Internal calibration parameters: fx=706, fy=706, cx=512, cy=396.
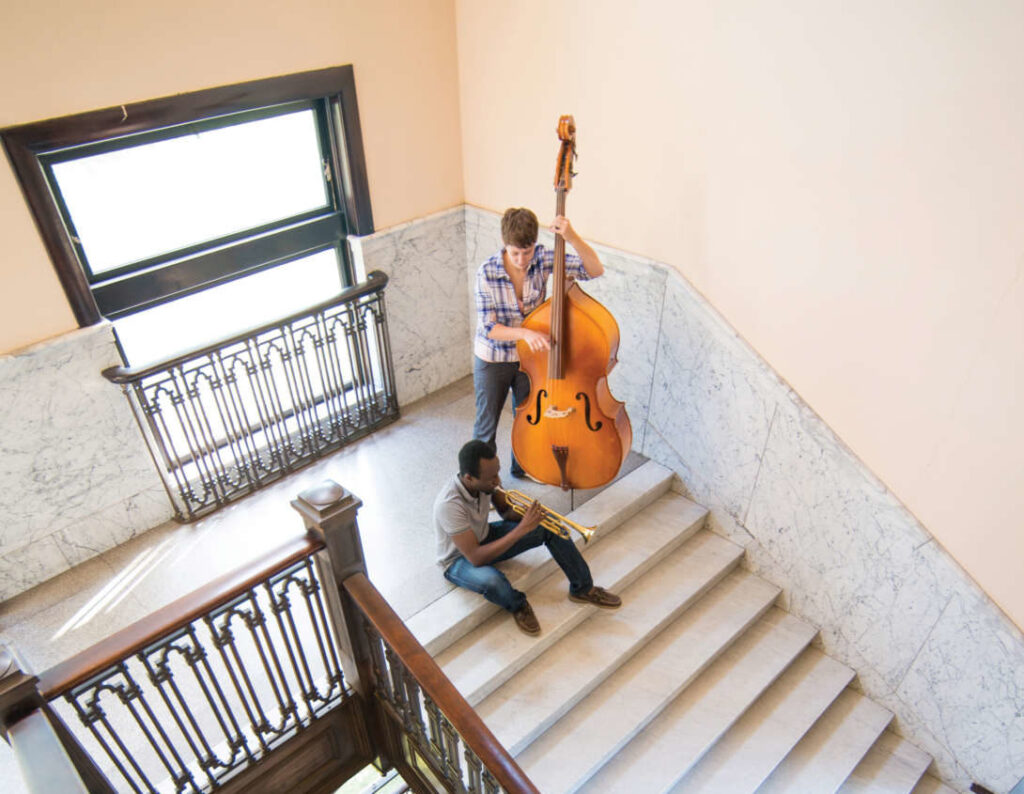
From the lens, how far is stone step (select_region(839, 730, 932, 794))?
3.50m

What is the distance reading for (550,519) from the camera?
11.1ft

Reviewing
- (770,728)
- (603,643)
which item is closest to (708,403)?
(603,643)

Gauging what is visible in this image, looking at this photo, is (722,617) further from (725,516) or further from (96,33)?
(96,33)

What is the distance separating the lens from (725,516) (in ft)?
13.5

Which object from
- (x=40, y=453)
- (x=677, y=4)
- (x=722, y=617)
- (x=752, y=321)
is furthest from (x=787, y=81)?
(x=40, y=453)

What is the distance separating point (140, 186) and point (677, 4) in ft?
8.88

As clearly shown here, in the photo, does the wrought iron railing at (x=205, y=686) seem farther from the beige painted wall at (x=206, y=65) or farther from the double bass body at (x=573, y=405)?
the beige painted wall at (x=206, y=65)

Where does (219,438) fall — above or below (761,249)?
Answer: below

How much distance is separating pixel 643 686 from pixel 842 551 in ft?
3.97

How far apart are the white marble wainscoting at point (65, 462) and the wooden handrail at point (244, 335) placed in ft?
0.36

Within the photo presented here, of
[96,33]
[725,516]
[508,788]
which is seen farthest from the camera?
Result: [725,516]

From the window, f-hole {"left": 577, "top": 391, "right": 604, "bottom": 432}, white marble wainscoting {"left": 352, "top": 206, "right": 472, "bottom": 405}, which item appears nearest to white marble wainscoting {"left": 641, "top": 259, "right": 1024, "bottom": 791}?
f-hole {"left": 577, "top": 391, "right": 604, "bottom": 432}

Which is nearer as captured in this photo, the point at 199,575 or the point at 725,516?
the point at 199,575

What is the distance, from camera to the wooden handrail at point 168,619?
6.77ft
